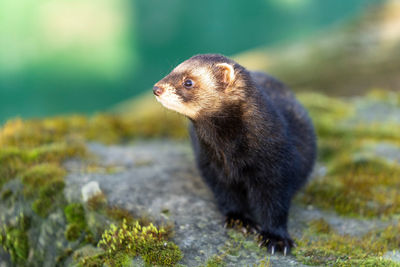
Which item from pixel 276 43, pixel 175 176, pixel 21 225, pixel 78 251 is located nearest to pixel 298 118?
pixel 175 176

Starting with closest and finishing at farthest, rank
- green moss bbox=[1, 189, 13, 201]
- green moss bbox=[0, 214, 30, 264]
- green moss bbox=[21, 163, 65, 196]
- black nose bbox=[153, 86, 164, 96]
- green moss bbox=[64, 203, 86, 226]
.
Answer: black nose bbox=[153, 86, 164, 96] → green moss bbox=[64, 203, 86, 226] → green moss bbox=[0, 214, 30, 264] → green moss bbox=[21, 163, 65, 196] → green moss bbox=[1, 189, 13, 201]

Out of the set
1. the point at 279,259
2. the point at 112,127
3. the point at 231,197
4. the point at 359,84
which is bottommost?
the point at 279,259

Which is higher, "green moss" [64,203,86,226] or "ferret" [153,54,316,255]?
"ferret" [153,54,316,255]

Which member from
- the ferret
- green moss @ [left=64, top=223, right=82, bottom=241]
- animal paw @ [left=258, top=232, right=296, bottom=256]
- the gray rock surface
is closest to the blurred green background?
the gray rock surface

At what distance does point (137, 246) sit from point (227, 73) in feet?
7.37

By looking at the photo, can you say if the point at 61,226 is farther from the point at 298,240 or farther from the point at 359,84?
the point at 359,84

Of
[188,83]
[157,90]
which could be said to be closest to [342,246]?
[188,83]

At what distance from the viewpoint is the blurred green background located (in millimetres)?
16844

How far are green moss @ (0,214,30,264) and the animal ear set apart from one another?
3521mm

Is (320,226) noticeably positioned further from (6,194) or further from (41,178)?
(6,194)

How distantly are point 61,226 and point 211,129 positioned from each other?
2487 mm

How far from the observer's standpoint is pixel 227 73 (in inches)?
177

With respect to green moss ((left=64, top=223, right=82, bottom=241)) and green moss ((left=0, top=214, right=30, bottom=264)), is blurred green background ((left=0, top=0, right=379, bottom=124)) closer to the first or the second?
green moss ((left=0, top=214, right=30, bottom=264))

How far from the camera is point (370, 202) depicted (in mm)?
6094
